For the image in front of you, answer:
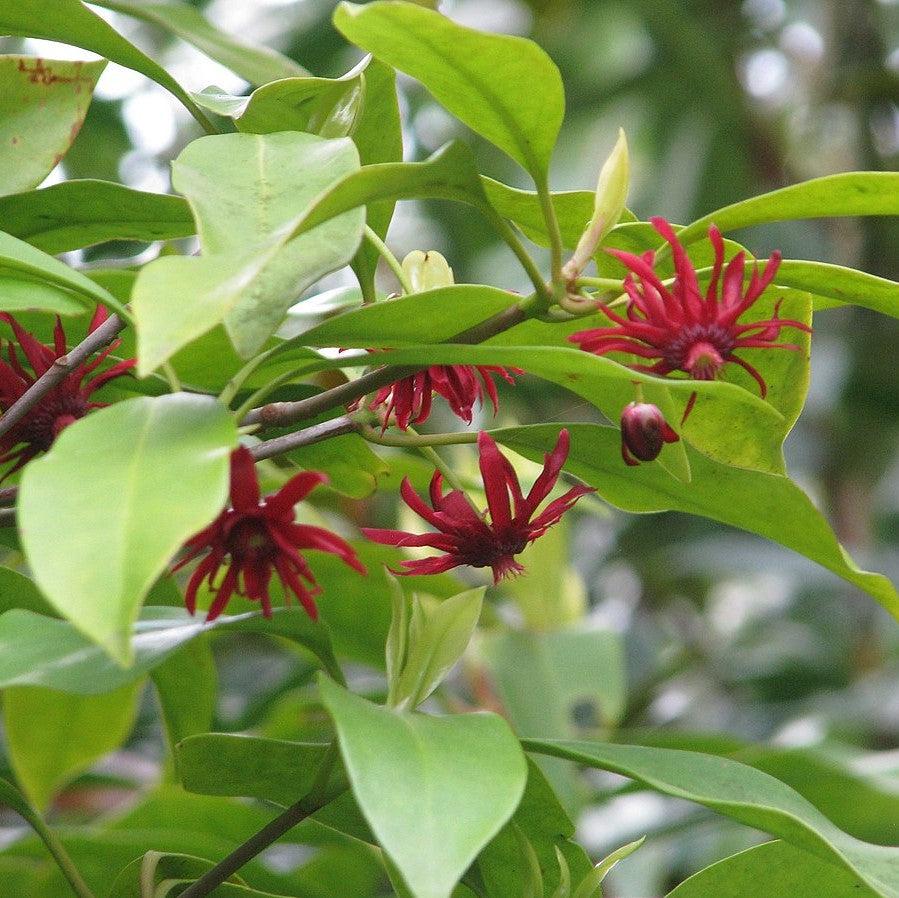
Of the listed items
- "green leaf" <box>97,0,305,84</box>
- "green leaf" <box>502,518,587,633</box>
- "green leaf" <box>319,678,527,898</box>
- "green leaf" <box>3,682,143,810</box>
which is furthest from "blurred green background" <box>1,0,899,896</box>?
"green leaf" <box>319,678,527,898</box>

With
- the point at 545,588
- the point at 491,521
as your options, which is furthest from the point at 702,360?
the point at 545,588

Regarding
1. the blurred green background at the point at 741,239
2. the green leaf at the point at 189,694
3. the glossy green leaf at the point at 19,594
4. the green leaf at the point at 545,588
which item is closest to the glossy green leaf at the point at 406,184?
the glossy green leaf at the point at 19,594

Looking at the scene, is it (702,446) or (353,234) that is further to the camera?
(702,446)

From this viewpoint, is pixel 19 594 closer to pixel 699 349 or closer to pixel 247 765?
pixel 247 765

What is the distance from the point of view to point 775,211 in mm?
438

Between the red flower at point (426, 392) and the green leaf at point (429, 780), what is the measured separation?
0.12 m

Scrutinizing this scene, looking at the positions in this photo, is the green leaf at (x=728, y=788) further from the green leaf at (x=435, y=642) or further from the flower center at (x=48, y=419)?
the flower center at (x=48, y=419)

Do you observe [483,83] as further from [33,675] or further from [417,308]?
[33,675]

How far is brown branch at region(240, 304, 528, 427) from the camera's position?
420 millimetres

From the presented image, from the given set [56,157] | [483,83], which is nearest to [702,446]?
[483,83]

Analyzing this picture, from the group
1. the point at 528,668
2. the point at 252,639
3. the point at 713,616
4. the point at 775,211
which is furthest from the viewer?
the point at 713,616

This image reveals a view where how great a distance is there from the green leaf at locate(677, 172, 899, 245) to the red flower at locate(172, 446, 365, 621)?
0.55ft

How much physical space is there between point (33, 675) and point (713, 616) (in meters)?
2.24

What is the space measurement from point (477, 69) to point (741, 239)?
1.76 metres
